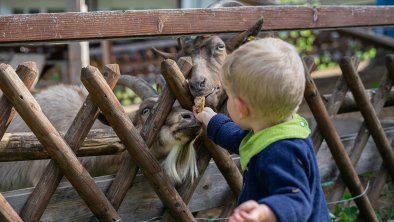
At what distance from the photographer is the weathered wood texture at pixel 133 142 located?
331 centimetres

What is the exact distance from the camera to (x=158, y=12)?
3770 millimetres

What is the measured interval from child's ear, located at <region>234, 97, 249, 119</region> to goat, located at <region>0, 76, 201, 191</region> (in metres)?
1.06

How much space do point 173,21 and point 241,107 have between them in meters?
1.32

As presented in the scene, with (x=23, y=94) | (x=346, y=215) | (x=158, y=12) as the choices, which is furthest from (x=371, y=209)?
(x=23, y=94)

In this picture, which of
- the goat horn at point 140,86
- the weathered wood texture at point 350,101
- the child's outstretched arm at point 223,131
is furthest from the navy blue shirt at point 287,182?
the weathered wood texture at point 350,101

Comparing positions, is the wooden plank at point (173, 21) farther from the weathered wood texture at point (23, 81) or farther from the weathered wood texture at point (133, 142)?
the weathered wood texture at point (133, 142)

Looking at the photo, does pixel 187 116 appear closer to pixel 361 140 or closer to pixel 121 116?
pixel 121 116

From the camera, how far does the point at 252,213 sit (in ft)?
7.84

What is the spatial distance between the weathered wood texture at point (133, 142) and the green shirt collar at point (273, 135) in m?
0.89

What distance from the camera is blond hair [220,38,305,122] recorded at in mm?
2545

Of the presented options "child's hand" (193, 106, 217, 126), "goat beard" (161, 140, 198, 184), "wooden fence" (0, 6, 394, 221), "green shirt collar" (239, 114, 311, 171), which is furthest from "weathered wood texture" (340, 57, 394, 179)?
"green shirt collar" (239, 114, 311, 171)

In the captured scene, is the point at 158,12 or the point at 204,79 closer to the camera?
the point at 158,12

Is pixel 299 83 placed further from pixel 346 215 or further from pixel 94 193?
pixel 346 215

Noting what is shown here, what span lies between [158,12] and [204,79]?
23.3 inches
